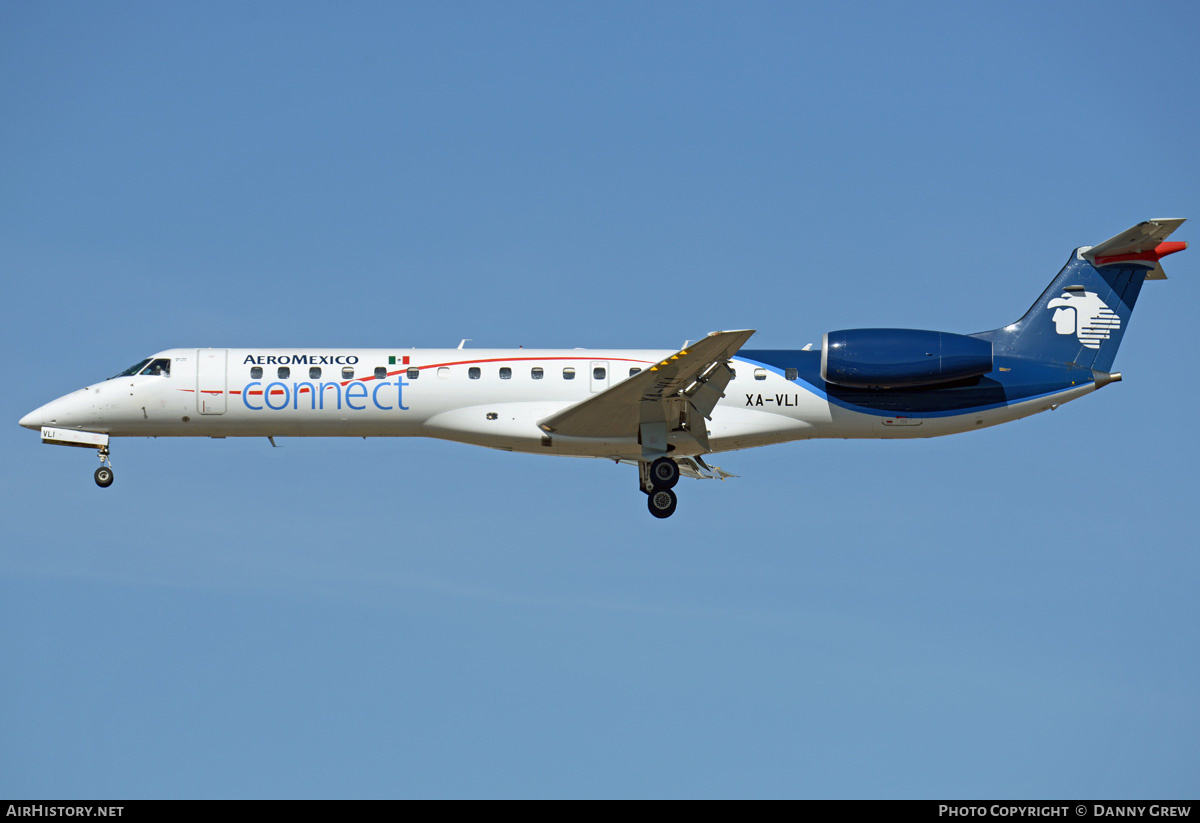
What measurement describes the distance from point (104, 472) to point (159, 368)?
8.00 feet

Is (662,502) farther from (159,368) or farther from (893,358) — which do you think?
(159,368)

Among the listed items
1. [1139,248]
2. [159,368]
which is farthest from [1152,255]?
[159,368]

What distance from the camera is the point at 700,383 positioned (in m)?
26.2

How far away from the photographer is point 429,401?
2744cm

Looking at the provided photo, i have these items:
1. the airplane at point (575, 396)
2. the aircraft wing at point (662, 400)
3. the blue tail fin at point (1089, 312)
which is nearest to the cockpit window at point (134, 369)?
the airplane at point (575, 396)

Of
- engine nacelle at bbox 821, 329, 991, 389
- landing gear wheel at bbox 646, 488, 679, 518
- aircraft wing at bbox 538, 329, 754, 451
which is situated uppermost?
engine nacelle at bbox 821, 329, 991, 389

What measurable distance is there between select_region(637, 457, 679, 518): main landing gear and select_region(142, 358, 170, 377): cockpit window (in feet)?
33.8

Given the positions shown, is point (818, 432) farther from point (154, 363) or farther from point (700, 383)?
point (154, 363)

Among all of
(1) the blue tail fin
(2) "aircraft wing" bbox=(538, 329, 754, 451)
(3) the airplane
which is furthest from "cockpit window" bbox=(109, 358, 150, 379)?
(1) the blue tail fin

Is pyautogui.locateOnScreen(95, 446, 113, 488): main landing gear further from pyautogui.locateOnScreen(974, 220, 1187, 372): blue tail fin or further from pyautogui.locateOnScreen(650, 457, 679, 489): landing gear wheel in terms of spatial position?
pyautogui.locateOnScreen(974, 220, 1187, 372): blue tail fin

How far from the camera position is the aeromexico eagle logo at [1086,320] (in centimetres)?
2870

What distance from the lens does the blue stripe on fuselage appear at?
1089 inches
